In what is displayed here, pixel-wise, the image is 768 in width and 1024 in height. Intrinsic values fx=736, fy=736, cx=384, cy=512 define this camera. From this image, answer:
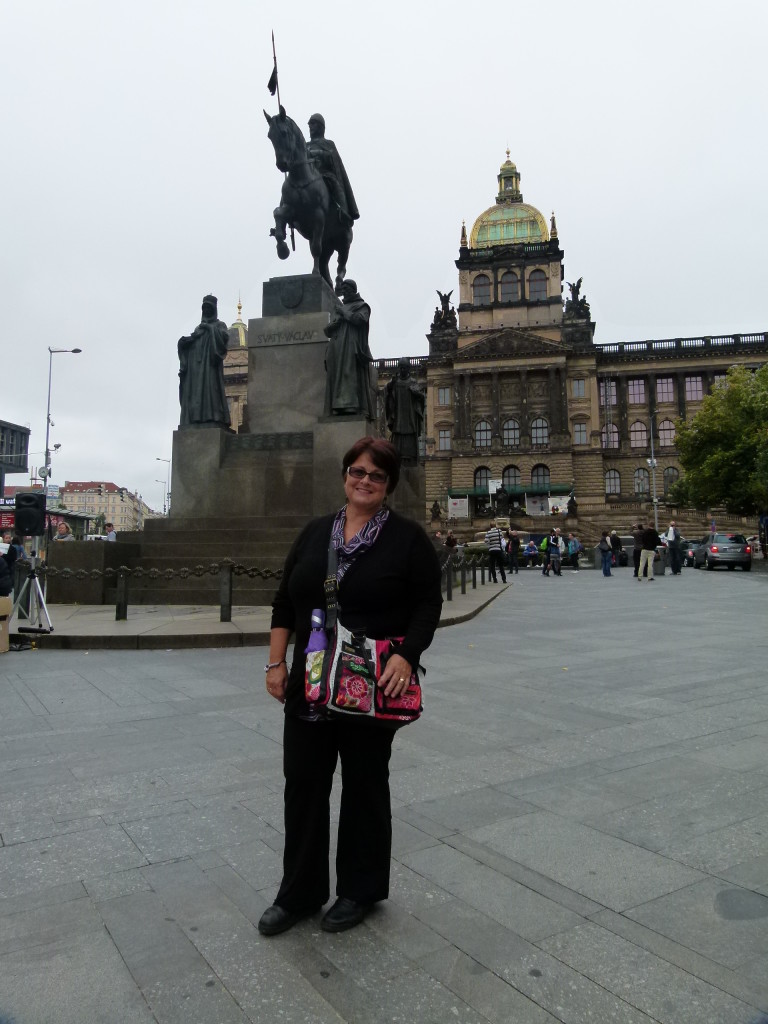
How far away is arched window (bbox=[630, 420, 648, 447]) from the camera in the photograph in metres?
72.9

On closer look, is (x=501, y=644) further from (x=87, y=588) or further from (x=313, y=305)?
(x=313, y=305)

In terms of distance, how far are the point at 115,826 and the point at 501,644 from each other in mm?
6229

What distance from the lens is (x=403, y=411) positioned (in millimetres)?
16094

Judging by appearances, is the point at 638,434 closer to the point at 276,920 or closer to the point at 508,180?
the point at 508,180

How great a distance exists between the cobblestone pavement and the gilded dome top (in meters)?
78.6

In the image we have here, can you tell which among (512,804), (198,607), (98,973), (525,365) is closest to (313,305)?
(198,607)

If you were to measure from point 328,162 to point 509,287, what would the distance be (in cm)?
6461

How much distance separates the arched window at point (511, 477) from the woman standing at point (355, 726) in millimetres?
68690

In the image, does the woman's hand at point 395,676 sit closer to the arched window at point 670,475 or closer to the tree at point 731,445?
the tree at point 731,445

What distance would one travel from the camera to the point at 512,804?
3520 mm

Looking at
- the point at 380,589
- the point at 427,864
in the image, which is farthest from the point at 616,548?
the point at 380,589

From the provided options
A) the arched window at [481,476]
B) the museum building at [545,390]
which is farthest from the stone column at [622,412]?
the arched window at [481,476]

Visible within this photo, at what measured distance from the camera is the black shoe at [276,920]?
2.34 meters

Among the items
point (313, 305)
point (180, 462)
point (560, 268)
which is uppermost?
point (560, 268)
